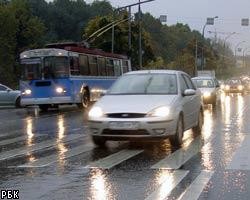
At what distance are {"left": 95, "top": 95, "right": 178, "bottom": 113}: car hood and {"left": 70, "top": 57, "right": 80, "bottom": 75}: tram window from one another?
45.8 ft

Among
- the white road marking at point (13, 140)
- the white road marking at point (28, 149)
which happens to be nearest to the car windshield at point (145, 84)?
the white road marking at point (28, 149)

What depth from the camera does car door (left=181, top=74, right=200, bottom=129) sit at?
13.4m

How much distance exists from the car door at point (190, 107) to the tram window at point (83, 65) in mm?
13285

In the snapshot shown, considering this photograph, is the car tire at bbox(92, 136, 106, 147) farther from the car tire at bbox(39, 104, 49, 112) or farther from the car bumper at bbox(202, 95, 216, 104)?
the car bumper at bbox(202, 95, 216, 104)

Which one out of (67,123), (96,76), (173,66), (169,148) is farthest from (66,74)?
(173,66)

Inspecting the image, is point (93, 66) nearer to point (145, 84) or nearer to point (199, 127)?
point (199, 127)

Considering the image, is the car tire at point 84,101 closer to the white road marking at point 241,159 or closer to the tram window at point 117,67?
the tram window at point 117,67

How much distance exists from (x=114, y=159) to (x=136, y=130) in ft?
3.70

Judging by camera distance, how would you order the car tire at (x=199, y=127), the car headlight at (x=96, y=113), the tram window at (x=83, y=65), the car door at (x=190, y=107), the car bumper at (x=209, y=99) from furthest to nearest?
the car bumper at (x=209, y=99), the tram window at (x=83, y=65), the car tire at (x=199, y=127), the car door at (x=190, y=107), the car headlight at (x=96, y=113)

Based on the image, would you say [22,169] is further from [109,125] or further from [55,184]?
[109,125]

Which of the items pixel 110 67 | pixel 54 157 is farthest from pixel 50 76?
pixel 54 157

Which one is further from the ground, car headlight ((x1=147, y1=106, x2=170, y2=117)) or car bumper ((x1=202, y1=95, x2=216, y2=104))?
car headlight ((x1=147, y1=106, x2=170, y2=117))

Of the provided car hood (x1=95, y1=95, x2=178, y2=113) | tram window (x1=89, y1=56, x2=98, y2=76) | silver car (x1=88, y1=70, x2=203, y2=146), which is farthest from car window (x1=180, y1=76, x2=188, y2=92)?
tram window (x1=89, y1=56, x2=98, y2=76)

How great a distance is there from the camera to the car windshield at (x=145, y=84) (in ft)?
42.7
